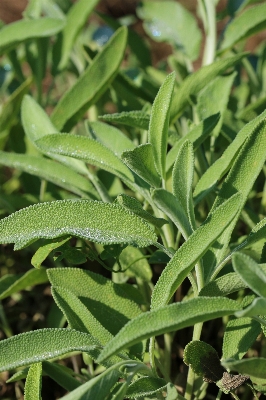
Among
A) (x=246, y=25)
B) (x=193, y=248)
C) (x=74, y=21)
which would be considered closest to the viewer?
(x=193, y=248)

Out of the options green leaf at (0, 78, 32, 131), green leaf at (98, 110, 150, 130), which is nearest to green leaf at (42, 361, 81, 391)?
green leaf at (98, 110, 150, 130)

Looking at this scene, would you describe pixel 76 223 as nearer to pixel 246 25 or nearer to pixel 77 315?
pixel 77 315

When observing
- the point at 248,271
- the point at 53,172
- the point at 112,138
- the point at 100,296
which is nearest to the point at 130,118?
the point at 112,138

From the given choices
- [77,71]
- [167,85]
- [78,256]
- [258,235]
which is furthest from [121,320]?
[77,71]

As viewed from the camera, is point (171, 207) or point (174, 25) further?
point (174, 25)

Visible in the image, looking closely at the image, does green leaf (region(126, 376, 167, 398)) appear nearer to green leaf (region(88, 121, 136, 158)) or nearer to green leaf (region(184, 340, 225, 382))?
green leaf (region(184, 340, 225, 382))

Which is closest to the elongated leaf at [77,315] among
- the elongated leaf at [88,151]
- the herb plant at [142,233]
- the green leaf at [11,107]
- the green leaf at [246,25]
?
the herb plant at [142,233]

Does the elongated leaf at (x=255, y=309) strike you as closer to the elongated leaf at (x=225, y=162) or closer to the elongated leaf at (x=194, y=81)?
the elongated leaf at (x=225, y=162)
